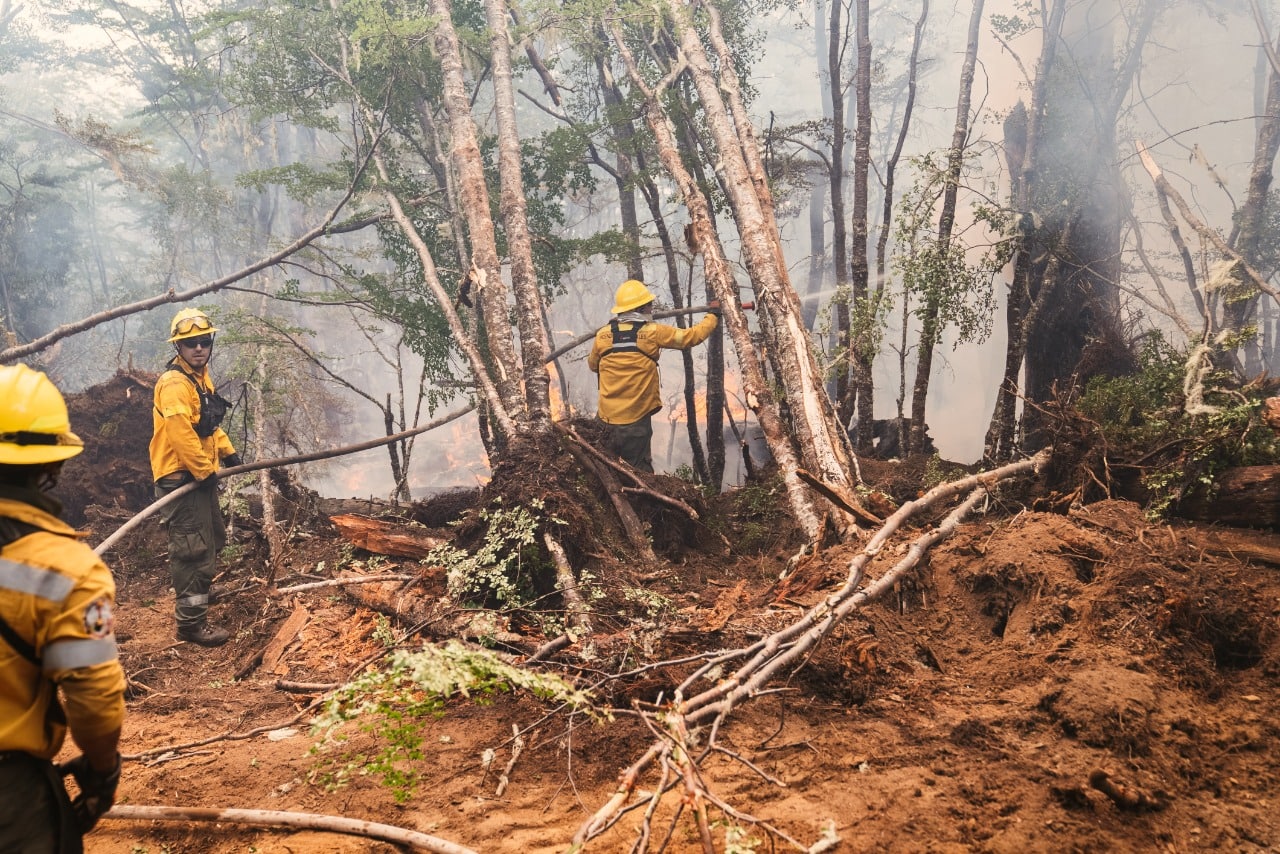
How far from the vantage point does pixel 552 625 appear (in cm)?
520

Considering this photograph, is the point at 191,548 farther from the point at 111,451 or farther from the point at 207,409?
the point at 111,451

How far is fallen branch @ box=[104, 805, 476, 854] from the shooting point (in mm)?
2928

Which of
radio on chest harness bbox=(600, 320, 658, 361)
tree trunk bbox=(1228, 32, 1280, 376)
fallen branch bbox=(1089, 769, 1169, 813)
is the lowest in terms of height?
fallen branch bbox=(1089, 769, 1169, 813)

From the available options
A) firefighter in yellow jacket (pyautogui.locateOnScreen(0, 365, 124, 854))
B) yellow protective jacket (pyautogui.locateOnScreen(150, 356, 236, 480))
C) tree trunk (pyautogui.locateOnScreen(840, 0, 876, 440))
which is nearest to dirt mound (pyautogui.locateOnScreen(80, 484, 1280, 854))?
firefighter in yellow jacket (pyautogui.locateOnScreen(0, 365, 124, 854))

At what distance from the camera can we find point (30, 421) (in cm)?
221

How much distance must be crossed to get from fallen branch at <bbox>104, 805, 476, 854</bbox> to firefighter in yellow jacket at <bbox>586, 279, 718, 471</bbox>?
18.5ft

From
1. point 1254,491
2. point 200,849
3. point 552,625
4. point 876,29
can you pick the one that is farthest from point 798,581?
point 876,29

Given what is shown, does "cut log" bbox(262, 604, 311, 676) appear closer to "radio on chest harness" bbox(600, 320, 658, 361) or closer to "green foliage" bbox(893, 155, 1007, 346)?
"radio on chest harness" bbox(600, 320, 658, 361)

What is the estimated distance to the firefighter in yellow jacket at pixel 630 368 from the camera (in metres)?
8.62

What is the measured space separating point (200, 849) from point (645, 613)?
319 cm

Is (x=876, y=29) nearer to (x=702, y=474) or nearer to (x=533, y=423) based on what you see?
(x=702, y=474)

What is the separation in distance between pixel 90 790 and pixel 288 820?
101 cm

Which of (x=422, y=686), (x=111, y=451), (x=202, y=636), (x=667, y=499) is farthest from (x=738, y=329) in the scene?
(x=111, y=451)

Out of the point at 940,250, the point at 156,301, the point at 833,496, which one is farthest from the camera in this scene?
the point at 156,301
